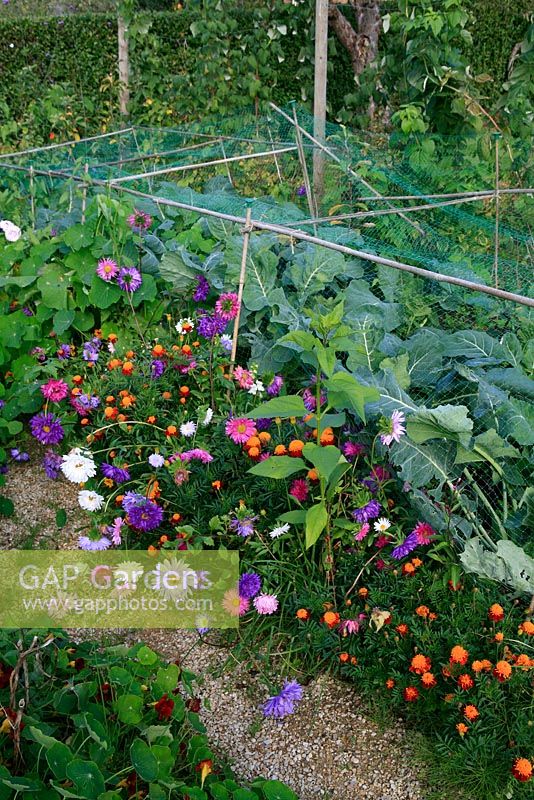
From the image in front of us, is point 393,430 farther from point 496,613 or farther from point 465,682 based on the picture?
point 465,682

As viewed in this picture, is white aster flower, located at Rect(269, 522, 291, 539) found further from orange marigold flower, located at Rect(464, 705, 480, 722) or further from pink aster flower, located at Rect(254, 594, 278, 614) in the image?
orange marigold flower, located at Rect(464, 705, 480, 722)

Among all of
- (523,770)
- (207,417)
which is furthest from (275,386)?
(523,770)

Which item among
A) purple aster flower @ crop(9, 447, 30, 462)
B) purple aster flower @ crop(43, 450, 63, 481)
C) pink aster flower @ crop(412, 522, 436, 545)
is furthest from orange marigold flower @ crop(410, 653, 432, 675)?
purple aster flower @ crop(9, 447, 30, 462)

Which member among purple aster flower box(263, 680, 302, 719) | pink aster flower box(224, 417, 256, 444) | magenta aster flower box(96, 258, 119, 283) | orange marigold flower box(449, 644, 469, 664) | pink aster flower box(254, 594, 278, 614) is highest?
magenta aster flower box(96, 258, 119, 283)

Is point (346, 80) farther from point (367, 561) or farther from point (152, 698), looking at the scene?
point (152, 698)

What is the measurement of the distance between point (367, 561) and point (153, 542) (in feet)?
2.61

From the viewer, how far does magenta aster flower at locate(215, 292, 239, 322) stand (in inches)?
115

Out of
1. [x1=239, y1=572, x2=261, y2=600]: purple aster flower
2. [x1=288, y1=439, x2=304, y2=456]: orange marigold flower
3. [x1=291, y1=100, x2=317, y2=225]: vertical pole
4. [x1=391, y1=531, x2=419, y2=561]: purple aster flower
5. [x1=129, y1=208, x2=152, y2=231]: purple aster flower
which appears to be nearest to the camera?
[x1=391, y1=531, x2=419, y2=561]: purple aster flower

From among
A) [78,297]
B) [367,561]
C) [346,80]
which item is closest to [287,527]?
[367,561]

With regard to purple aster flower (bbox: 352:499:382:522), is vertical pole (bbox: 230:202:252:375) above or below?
above

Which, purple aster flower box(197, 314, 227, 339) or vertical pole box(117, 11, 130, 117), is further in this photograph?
vertical pole box(117, 11, 130, 117)

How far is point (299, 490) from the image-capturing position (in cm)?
232

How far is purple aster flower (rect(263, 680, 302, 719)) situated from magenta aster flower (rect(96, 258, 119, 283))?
6.37 feet

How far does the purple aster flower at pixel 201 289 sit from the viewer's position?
3283 mm
